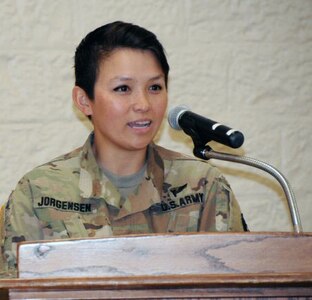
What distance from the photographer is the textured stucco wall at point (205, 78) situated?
2189mm

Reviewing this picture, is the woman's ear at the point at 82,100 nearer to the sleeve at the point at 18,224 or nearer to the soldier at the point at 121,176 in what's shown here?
the soldier at the point at 121,176

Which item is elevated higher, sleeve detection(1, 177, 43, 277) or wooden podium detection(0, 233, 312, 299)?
wooden podium detection(0, 233, 312, 299)

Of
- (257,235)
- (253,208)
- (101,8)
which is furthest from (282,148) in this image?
(257,235)

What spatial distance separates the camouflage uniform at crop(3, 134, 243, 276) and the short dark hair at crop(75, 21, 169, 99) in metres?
0.17

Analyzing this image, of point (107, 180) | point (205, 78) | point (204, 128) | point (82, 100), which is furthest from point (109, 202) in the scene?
point (205, 78)

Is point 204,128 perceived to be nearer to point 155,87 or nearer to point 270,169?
point 270,169

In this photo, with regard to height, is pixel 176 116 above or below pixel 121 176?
above

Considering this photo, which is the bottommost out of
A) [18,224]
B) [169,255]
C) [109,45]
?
[18,224]

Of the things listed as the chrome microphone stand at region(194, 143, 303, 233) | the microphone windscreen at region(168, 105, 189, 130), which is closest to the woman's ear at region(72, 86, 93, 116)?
the microphone windscreen at region(168, 105, 189, 130)

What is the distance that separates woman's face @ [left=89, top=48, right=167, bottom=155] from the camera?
5.82ft

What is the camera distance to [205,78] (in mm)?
2383

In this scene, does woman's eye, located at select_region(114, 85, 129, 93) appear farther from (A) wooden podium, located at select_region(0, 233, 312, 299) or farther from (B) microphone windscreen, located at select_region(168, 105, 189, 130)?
(A) wooden podium, located at select_region(0, 233, 312, 299)

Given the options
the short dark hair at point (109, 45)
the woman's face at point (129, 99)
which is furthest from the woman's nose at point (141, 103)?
the short dark hair at point (109, 45)

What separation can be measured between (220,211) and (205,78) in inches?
27.7
